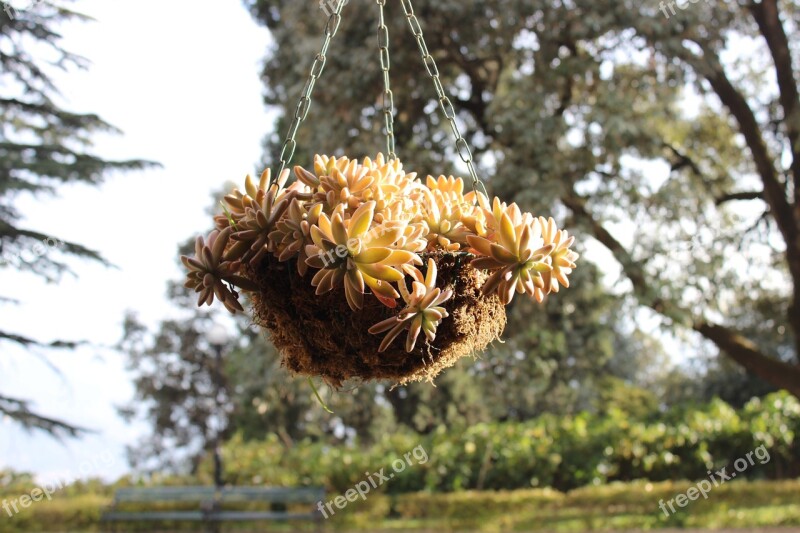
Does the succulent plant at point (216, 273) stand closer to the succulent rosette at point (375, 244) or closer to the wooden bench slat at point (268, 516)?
the succulent rosette at point (375, 244)

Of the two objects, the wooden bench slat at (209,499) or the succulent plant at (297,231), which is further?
the wooden bench slat at (209,499)

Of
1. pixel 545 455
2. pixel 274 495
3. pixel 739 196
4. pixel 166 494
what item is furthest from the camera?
pixel 545 455

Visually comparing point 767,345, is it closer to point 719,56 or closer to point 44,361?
point 719,56

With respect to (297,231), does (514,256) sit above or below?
below

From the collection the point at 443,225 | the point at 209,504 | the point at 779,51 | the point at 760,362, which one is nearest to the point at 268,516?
the point at 209,504

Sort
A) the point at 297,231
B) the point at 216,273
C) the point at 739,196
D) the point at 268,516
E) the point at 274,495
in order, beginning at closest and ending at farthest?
the point at 297,231, the point at 216,273, the point at 268,516, the point at 274,495, the point at 739,196

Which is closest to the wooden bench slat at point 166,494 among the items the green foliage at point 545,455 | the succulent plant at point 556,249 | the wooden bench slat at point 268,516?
the wooden bench slat at point 268,516

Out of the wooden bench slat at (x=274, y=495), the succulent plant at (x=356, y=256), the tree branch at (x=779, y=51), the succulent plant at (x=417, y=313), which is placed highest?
the tree branch at (x=779, y=51)

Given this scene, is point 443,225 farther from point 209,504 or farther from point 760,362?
point 209,504

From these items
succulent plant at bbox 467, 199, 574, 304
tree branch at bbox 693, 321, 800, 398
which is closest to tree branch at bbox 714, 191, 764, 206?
tree branch at bbox 693, 321, 800, 398
